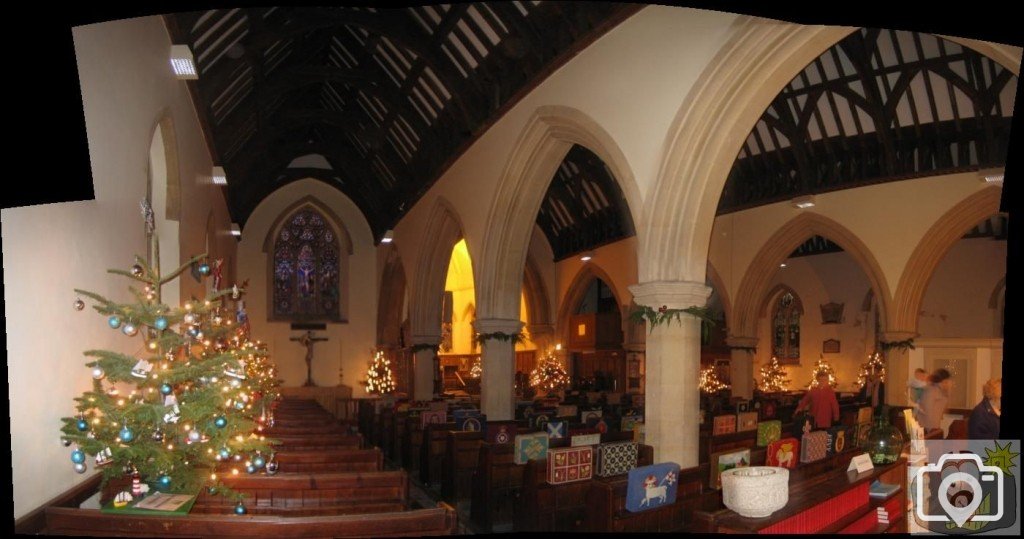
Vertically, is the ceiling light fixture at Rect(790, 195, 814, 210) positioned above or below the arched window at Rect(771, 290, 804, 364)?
above

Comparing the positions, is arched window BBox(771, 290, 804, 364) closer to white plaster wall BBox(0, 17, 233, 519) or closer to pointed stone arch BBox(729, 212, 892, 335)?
pointed stone arch BBox(729, 212, 892, 335)

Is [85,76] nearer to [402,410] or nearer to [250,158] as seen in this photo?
[402,410]

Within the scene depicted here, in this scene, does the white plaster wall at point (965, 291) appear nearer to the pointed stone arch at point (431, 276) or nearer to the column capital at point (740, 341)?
the column capital at point (740, 341)

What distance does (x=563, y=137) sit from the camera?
9805mm

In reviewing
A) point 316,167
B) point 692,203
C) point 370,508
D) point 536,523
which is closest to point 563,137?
point 692,203

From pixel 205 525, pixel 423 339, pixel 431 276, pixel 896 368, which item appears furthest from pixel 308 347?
pixel 205 525

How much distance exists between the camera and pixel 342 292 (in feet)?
70.5

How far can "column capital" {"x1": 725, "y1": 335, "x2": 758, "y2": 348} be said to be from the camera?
1608cm

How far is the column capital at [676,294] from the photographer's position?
7.45 m

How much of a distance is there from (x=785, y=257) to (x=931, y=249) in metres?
2.94

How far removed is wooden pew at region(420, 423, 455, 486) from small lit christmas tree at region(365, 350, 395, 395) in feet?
31.3

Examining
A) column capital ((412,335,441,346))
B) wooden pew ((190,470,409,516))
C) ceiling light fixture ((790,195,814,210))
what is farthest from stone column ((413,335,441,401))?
wooden pew ((190,470,409,516))

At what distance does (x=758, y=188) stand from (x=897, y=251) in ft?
8.57

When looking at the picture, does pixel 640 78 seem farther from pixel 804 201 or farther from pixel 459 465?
pixel 804 201
